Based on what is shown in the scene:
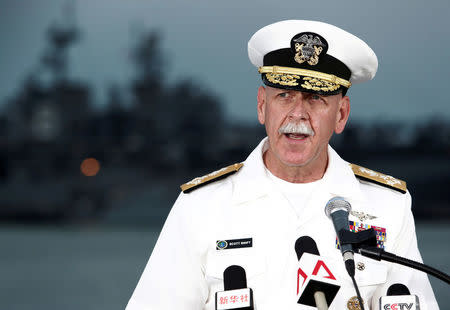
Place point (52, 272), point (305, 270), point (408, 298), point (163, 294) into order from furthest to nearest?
point (52, 272) < point (163, 294) < point (408, 298) < point (305, 270)

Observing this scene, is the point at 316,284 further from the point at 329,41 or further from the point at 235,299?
the point at 329,41

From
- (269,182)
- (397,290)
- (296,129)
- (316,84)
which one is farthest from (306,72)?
(397,290)

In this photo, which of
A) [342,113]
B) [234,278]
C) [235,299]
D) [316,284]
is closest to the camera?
[316,284]

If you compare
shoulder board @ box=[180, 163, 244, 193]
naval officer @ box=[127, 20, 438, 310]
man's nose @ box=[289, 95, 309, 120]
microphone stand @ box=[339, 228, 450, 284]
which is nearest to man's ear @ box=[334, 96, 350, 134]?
naval officer @ box=[127, 20, 438, 310]

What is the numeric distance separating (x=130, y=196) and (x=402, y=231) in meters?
8.54

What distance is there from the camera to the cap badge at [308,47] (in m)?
1.63

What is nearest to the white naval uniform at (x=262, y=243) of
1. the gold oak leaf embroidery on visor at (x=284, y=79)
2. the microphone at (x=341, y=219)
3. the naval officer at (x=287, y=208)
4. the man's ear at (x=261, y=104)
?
the naval officer at (x=287, y=208)

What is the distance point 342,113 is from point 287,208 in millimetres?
280

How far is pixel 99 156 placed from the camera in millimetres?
10133

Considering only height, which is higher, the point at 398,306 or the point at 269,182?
the point at 269,182

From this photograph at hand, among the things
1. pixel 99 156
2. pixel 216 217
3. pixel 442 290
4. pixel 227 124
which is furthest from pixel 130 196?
pixel 216 217

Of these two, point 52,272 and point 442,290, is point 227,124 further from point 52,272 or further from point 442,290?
point 442,290

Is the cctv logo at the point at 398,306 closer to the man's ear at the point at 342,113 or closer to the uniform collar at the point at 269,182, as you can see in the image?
the uniform collar at the point at 269,182

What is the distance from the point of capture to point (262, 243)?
166 cm
